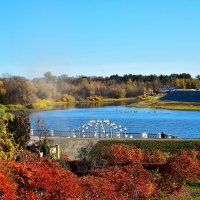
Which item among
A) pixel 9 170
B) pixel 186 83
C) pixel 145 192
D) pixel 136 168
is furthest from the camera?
pixel 186 83

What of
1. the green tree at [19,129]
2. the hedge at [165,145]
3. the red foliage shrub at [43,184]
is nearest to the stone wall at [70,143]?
the hedge at [165,145]

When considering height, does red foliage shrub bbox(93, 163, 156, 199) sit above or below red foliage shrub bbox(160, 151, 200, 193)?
above

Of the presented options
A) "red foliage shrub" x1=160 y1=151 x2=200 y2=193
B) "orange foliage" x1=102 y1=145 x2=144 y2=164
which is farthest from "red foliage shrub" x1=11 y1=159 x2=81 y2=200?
"orange foliage" x1=102 y1=145 x2=144 y2=164

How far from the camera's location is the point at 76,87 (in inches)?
5310

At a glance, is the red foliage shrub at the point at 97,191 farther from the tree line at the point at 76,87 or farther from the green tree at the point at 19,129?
the tree line at the point at 76,87

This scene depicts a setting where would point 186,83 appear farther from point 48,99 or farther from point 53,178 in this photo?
point 53,178

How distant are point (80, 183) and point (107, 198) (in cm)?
88

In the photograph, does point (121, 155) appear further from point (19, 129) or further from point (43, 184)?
point (43, 184)

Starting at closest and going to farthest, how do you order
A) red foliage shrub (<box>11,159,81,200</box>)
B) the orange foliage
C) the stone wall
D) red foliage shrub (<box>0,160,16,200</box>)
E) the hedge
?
red foliage shrub (<box>0,160,16,200</box>) < red foliage shrub (<box>11,159,81,200</box>) < the orange foliage < the hedge < the stone wall

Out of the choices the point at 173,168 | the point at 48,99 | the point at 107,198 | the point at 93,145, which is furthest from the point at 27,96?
the point at 107,198

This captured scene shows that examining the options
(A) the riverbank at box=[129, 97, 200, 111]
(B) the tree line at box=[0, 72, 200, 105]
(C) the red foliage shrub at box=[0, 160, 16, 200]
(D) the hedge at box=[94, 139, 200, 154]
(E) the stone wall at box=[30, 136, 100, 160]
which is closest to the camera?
(C) the red foliage shrub at box=[0, 160, 16, 200]

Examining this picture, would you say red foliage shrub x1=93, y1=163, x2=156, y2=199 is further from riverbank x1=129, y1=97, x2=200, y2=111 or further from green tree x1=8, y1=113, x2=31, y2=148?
riverbank x1=129, y1=97, x2=200, y2=111

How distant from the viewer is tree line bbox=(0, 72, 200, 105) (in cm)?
10007

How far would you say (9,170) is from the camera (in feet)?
39.1
